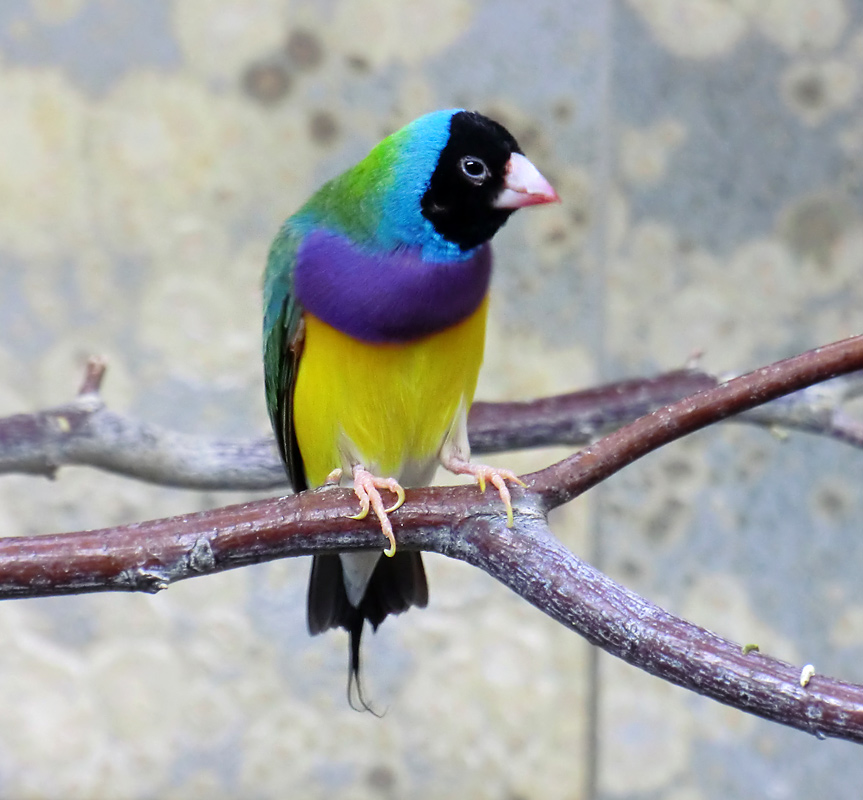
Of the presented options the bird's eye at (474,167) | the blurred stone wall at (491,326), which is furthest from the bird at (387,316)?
the blurred stone wall at (491,326)

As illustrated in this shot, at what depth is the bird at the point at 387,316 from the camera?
1055 mm

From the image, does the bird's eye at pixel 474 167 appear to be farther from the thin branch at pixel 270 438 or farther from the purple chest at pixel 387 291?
the thin branch at pixel 270 438

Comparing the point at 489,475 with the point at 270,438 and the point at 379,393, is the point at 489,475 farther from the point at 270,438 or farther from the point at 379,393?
the point at 270,438

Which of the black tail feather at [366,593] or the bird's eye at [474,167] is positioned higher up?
the bird's eye at [474,167]

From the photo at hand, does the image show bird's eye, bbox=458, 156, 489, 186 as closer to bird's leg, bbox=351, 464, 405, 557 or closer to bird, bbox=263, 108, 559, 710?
bird, bbox=263, 108, 559, 710

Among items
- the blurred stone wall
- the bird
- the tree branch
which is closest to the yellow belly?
the bird

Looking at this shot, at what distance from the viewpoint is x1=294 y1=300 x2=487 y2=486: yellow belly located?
1096mm

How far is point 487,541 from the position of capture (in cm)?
81

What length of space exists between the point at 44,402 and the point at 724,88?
1477 mm

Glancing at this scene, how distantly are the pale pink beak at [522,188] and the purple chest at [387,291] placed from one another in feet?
0.24

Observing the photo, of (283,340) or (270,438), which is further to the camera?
(270,438)

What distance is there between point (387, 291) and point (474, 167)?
167 millimetres

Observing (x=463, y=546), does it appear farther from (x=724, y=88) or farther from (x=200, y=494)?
(x=724, y=88)

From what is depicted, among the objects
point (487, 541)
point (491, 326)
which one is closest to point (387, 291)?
point (487, 541)
